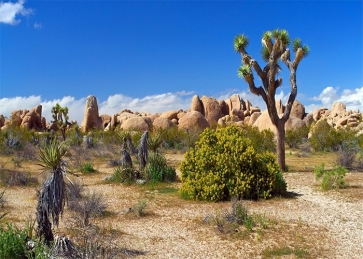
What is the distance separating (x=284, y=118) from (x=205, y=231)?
944 centimetres

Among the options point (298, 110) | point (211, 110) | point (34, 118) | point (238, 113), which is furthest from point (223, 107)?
point (34, 118)

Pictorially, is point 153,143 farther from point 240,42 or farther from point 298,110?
point 298,110

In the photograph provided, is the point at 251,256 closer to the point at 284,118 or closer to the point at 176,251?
the point at 176,251

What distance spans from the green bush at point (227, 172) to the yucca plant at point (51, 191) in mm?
5126

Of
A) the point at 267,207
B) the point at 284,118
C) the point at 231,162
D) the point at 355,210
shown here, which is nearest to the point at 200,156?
the point at 231,162

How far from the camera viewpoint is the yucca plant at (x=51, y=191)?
235 inches

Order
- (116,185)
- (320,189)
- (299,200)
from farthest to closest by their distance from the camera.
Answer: (116,185) < (320,189) < (299,200)

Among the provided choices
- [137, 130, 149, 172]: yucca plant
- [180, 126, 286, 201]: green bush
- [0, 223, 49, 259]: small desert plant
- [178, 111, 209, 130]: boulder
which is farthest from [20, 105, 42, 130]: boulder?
[0, 223, 49, 259]: small desert plant

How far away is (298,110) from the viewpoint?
50.1 m

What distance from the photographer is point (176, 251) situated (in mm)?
6777

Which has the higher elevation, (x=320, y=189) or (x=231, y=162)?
(x=231, y=162)

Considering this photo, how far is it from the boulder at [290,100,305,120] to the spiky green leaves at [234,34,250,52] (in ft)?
116

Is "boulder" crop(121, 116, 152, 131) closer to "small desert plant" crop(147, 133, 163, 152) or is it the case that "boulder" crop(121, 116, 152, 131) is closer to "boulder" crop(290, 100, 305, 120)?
"boulder" crop(290, 100, 305, 120)

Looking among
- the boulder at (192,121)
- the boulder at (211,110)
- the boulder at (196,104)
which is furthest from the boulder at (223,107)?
the boulder at (192,121)
